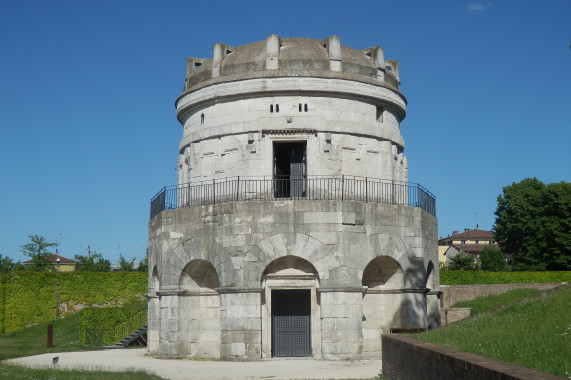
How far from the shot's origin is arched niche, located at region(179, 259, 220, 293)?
82.2 ft

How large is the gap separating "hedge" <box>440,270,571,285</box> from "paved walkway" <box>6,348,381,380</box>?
977 inches

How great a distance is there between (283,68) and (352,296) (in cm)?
933

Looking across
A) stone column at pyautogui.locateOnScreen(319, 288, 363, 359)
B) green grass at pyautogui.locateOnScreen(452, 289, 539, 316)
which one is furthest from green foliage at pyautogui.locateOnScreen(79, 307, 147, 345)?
green grass at pyautogui.locateOnScreen(452, 289, 539, 316)

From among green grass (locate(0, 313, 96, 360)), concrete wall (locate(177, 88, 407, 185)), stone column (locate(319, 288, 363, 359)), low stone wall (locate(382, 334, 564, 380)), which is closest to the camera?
low stone wall (locate(382, 334, 564, 380))

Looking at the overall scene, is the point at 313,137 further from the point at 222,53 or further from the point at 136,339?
the point at 136,339

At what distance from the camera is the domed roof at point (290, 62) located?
26672 millimetres

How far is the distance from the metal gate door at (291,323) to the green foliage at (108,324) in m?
14.2

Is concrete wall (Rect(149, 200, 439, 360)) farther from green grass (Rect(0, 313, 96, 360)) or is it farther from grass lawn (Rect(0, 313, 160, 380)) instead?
green grass (Rect(0, 313, 96, 360))

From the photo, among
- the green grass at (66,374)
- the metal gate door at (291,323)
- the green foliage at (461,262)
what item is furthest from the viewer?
the green foliage at (461,262)

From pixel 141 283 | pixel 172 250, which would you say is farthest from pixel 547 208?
pixel 172 250

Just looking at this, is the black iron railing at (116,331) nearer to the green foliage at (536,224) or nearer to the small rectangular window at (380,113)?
the small rectangular window at (380,113)

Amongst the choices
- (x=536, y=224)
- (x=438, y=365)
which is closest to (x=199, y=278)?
(x=438, y=365)

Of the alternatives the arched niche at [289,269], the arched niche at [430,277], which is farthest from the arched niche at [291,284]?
the arched niche at [430,277]

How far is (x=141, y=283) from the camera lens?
147 feet
